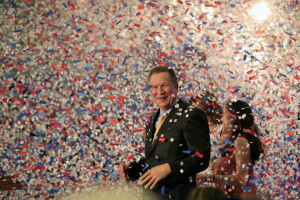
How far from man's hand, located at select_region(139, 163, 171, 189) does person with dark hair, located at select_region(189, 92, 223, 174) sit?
1523mm

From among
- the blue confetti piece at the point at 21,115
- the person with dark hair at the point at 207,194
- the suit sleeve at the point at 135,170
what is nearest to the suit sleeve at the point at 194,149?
the suit sleeve at the point at 135,170

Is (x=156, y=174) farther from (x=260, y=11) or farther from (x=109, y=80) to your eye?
(x=260, y=11)

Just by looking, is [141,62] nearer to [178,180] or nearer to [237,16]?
[237,16]

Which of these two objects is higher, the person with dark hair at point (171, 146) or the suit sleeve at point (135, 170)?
the person with dark hair at point (171, 146)

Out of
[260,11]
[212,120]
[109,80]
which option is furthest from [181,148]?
[260,11]

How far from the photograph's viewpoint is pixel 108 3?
6.46 metres

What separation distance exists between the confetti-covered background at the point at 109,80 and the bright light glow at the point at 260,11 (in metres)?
0.08

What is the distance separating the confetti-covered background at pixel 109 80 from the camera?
581 cm

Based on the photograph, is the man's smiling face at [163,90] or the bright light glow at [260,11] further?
the bright light glow at [260,11]

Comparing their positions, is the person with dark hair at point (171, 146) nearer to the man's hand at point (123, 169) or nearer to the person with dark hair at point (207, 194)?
the man's hand at point (123, 169)

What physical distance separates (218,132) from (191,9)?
359cm

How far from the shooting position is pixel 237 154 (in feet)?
11.9

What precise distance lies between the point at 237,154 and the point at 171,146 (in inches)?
43.5

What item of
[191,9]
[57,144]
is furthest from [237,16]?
[57,144]
